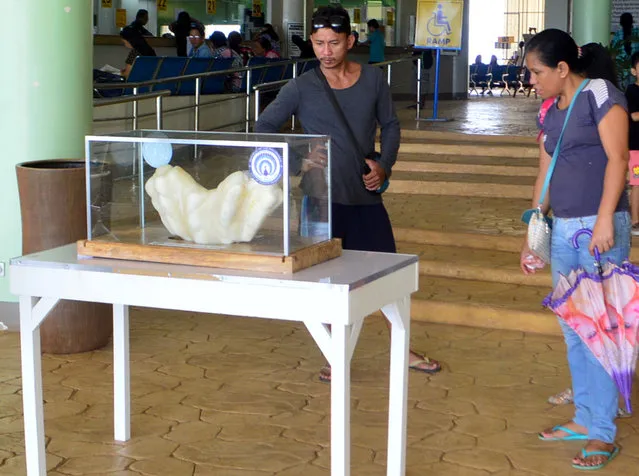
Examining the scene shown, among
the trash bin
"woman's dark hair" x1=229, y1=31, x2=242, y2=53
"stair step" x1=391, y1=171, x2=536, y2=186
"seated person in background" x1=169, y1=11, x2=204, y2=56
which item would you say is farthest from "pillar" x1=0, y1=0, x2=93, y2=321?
"woman's dark hair" x1=229, y1=31, x2=242, y2=53

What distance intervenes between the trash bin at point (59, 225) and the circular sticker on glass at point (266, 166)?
7.39 ft

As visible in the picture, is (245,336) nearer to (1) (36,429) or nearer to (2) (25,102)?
(2) (25,102)

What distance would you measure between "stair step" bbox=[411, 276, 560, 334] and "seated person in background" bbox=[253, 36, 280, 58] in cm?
755

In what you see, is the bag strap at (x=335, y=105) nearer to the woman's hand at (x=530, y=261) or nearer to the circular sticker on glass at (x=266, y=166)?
the woman's hand at (x=530, y=261)

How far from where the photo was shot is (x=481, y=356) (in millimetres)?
5215

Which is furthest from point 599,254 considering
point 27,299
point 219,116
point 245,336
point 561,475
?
point 219,116

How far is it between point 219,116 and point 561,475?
25.1 ft

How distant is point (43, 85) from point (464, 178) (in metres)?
4.58

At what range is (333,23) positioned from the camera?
4.05 m

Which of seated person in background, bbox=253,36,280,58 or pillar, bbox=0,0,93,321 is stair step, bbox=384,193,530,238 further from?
seated person in background, bbox=253,36,280,58

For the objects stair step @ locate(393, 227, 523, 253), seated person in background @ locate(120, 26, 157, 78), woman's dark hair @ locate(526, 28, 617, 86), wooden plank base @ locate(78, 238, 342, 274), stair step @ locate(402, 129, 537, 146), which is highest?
seated person in background @ locate(120, 26, 157, 78)

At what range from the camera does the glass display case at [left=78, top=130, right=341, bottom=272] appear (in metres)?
3.05

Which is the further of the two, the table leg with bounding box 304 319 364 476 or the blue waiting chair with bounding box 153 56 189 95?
the blue waiting chair with bounding box 153 56 189 95

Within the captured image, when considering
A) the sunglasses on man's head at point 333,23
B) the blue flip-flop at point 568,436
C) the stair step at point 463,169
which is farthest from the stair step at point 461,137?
the blue flip-flop at point 568,436
